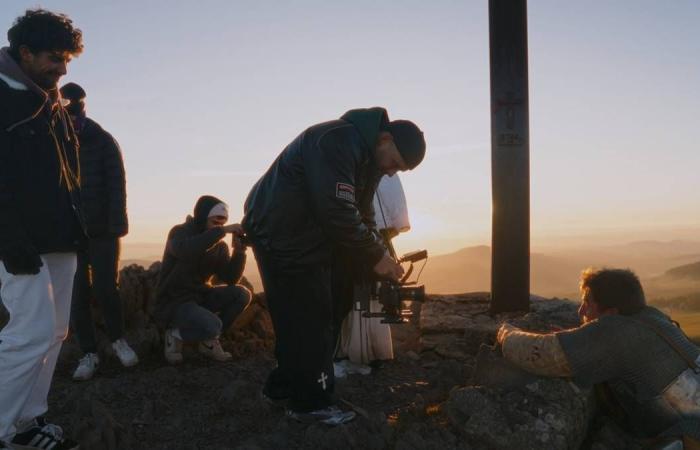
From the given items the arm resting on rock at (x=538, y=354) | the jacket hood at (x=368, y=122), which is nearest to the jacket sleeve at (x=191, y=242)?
the jacket hood at (x=368, y=122)

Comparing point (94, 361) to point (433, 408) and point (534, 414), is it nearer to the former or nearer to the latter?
point (433, 408)

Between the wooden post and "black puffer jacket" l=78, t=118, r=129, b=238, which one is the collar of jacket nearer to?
"black puffer jacket" l=78, t=118, r=129, b=238

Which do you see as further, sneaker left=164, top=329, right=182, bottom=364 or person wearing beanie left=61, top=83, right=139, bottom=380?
sneaker left=164, top=329, right=182, bottom=364

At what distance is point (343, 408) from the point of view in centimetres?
404

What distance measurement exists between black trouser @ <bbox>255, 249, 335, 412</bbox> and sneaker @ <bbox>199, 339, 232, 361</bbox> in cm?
165

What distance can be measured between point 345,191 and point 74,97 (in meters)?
2.67

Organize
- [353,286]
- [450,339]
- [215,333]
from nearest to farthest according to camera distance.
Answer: [353,286] < [215,333] < [450,339]

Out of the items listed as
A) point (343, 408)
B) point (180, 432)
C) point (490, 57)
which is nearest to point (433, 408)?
point (343, 408)

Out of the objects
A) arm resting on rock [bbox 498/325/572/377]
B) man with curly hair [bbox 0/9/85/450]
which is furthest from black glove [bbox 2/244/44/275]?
arm resting on rock [bbox 498/325/572/377]

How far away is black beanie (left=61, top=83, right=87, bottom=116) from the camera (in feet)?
16.1

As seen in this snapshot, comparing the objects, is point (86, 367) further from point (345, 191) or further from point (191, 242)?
point (345, 191)

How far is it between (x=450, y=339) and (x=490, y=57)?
2667 millimetres

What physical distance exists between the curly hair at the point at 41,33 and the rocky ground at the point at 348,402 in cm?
199

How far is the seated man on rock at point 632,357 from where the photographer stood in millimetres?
3275
